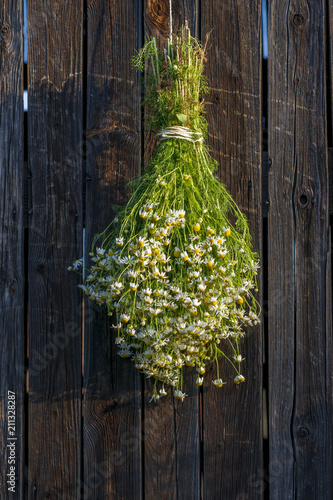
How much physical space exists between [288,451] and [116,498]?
738 millimetres

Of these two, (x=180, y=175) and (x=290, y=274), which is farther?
(x=290, y=274)

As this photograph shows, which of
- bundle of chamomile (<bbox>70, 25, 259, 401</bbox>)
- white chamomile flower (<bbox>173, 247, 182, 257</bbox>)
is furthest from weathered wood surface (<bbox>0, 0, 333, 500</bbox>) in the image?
white chamomile flower (<bbox>173, 247, 182, 257</bbox>)

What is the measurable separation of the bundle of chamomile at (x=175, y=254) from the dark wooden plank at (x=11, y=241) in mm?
503

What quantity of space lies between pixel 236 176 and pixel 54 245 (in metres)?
0.83

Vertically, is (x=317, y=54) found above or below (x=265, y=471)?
above

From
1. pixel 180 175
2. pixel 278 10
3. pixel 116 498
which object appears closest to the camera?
pixel 180 175

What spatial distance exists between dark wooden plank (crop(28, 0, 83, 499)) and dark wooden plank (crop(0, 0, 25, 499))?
5cm

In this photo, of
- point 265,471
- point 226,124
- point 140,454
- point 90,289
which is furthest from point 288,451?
point 226,124

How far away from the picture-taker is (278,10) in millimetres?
2004

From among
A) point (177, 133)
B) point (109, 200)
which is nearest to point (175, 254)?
point (177, 133)

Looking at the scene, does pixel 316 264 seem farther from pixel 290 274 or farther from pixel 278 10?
pixel 278 10

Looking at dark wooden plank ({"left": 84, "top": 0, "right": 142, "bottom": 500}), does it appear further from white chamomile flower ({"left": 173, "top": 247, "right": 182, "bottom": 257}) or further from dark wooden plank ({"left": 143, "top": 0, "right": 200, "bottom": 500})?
white chamomile flower ({"left": 173, "top": 247, "right": 182, "bottom": 257})

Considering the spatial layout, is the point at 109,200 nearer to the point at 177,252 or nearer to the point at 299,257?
the point at 177,252

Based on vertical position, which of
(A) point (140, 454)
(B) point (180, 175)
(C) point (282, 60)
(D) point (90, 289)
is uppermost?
(C) point (282, 60)
